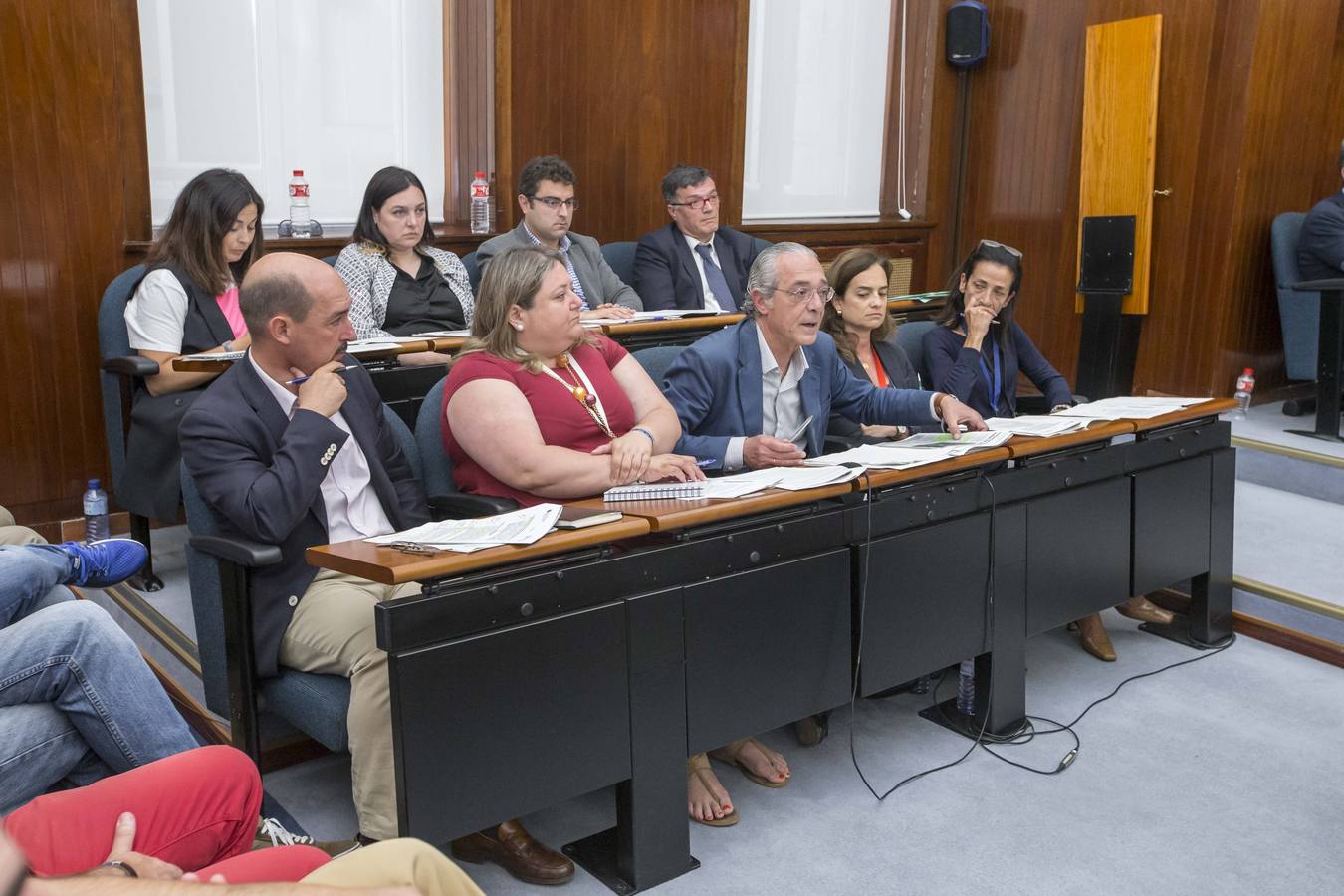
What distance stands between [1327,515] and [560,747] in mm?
3473

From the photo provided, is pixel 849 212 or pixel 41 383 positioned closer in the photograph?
pixel 41 383

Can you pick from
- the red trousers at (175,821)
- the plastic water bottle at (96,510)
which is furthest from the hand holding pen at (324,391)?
the plastic water bottle at (96,510)

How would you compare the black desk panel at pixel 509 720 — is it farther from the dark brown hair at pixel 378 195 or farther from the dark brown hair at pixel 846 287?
the dark brown hair at pixel 378 195

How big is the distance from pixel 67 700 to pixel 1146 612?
115 inches

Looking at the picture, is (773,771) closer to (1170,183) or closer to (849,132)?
(1170,183)

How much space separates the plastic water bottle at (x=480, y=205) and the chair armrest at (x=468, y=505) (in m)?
2.49

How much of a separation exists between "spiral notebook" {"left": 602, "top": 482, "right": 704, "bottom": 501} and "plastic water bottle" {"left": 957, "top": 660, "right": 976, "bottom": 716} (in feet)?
3.03

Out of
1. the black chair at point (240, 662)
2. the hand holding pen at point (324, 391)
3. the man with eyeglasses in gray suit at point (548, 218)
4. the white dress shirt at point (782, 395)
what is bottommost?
the black chair at point (240, 662)

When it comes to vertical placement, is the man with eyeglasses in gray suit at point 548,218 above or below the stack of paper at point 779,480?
above

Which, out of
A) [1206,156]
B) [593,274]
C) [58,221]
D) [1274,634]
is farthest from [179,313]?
[1206,156]

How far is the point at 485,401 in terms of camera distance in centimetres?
255

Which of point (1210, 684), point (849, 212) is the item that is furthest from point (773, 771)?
point (849, 212)

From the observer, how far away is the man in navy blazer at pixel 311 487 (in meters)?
2.08

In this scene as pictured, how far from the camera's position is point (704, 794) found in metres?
2.46
